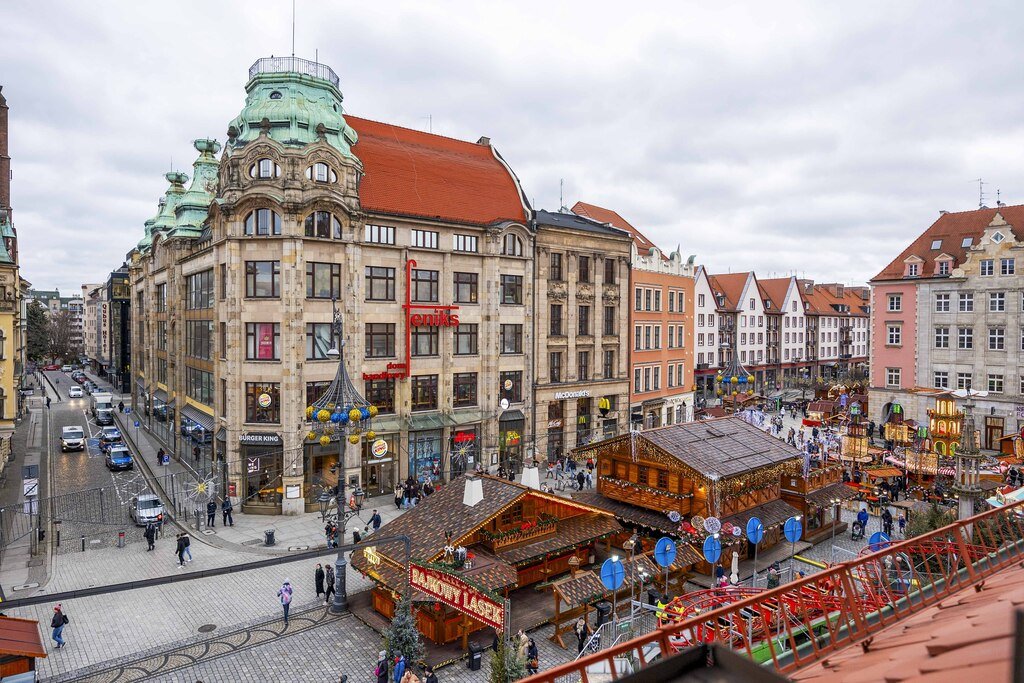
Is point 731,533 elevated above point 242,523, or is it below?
above

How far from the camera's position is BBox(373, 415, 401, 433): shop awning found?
121ft

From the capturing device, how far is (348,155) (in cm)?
3606

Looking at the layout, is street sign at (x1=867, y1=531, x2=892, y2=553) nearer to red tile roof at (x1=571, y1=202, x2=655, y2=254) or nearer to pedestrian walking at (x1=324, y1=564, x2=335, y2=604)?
pedestrian walking at (x1=324, y1=564, x2=335, y2=604)

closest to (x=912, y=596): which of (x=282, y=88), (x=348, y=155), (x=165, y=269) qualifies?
(x=348, y=155)

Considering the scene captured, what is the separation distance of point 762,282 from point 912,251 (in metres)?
40.1

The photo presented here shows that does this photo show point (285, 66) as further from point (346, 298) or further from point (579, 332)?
point (579, 332)

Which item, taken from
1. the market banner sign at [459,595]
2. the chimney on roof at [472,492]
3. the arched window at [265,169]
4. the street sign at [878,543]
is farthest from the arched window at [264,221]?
the street sign at [878,543]

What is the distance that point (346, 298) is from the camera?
3591cm

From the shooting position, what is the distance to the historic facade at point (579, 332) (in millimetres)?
44938

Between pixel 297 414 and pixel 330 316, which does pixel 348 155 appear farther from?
pixel 297 414

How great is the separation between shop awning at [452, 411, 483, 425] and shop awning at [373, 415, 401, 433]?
379 centimetres

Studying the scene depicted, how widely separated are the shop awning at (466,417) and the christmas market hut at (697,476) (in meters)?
12.4

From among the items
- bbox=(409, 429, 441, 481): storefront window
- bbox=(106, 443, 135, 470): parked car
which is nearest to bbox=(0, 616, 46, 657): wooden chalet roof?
bbox=(409, 429, 441, 481): storefront window

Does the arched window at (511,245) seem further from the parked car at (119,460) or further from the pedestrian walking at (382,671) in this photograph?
the parked car at (119,460)
